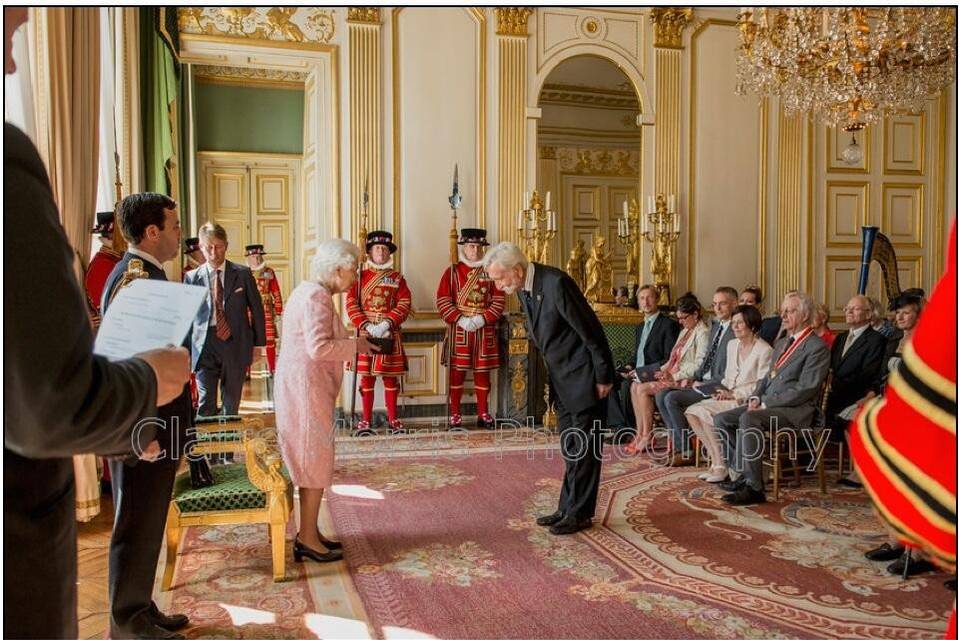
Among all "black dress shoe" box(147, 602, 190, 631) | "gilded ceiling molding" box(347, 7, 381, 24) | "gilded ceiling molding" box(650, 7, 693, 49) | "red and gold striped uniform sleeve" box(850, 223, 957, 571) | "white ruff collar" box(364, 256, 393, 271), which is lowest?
"black dress shoe" box(147, 602, 190, 631)

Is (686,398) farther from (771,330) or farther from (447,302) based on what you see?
(447,302)

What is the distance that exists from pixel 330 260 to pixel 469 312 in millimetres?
3542

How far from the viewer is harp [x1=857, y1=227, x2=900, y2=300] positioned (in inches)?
272

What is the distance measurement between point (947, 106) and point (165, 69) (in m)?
8.33

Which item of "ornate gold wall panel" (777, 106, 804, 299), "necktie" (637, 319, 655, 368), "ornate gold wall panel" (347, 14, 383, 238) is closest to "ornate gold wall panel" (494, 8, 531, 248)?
"ornate gold wall panel" (347, 14, 383, 238)

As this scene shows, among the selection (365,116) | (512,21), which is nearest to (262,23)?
(365,116)

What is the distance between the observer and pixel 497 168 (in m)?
7.25

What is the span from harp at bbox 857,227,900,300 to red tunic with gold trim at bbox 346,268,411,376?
4161 mm

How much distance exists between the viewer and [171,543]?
121 inches

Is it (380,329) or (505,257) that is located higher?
(505,257)

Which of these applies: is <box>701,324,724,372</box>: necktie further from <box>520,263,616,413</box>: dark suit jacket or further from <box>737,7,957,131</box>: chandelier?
<box>520,263,616,413</box>: dark suit jacket

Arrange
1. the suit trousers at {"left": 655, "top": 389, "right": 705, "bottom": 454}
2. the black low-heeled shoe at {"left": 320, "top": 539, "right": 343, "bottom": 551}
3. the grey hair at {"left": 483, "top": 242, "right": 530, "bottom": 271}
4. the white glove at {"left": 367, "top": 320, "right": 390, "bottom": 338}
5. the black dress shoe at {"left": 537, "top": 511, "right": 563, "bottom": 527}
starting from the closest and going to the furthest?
the black low-heeled shoe at {"left": 320, "top": 539, "right": 343, "bottom": 551} → the grey hair at {"left": 483, "top": 242, "right": 530, "bottom": 271} → the black dress shoe at {"left": 537, "top": 511, "right": 563, "bottom": 527} → the suit trousers at {"left": 655, "top": 389, "right": 705, "bottom": 454} → the white glove at {"left": 367, "top": 320, "right": 390, "bottom": 338}

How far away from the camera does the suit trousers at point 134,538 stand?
96.6 inches

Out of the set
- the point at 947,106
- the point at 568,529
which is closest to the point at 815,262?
the point at 947,106
